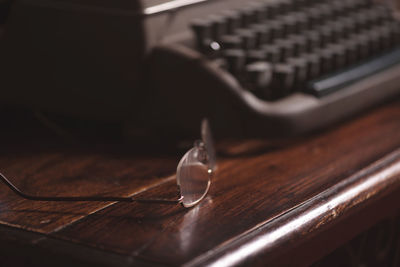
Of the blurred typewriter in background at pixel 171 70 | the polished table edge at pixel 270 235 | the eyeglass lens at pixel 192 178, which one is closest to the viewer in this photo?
the polished table edge at pixel 270 235

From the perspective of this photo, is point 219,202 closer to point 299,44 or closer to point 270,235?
point 270,235

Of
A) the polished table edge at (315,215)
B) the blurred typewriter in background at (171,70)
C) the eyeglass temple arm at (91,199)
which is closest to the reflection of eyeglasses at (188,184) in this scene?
the eyeglass temple arm at (91,199)

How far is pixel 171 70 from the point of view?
3.30 feet

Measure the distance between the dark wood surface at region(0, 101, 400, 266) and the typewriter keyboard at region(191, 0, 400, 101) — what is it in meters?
0.11

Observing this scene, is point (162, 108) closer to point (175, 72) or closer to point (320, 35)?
point (175, 72)

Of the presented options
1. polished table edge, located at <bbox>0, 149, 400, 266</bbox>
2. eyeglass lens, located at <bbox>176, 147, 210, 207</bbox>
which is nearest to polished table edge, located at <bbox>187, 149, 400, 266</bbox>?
polished table edge, located at <bbox>0, 149, 400, 266</bbox>

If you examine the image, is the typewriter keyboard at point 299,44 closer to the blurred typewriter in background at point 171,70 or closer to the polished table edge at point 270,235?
the blurred typewriter in background at point 171,70

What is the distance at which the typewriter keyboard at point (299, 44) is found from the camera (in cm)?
105

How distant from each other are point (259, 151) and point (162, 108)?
0.18m

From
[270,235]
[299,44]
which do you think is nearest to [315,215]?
[270,235]

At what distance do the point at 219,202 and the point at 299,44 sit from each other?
19.5 inches

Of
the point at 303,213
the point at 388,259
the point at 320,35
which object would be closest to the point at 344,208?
the point at 303,213

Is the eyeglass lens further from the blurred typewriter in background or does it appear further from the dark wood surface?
the blurred typewriter in background

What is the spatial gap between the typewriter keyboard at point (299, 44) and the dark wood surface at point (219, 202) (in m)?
0.11
